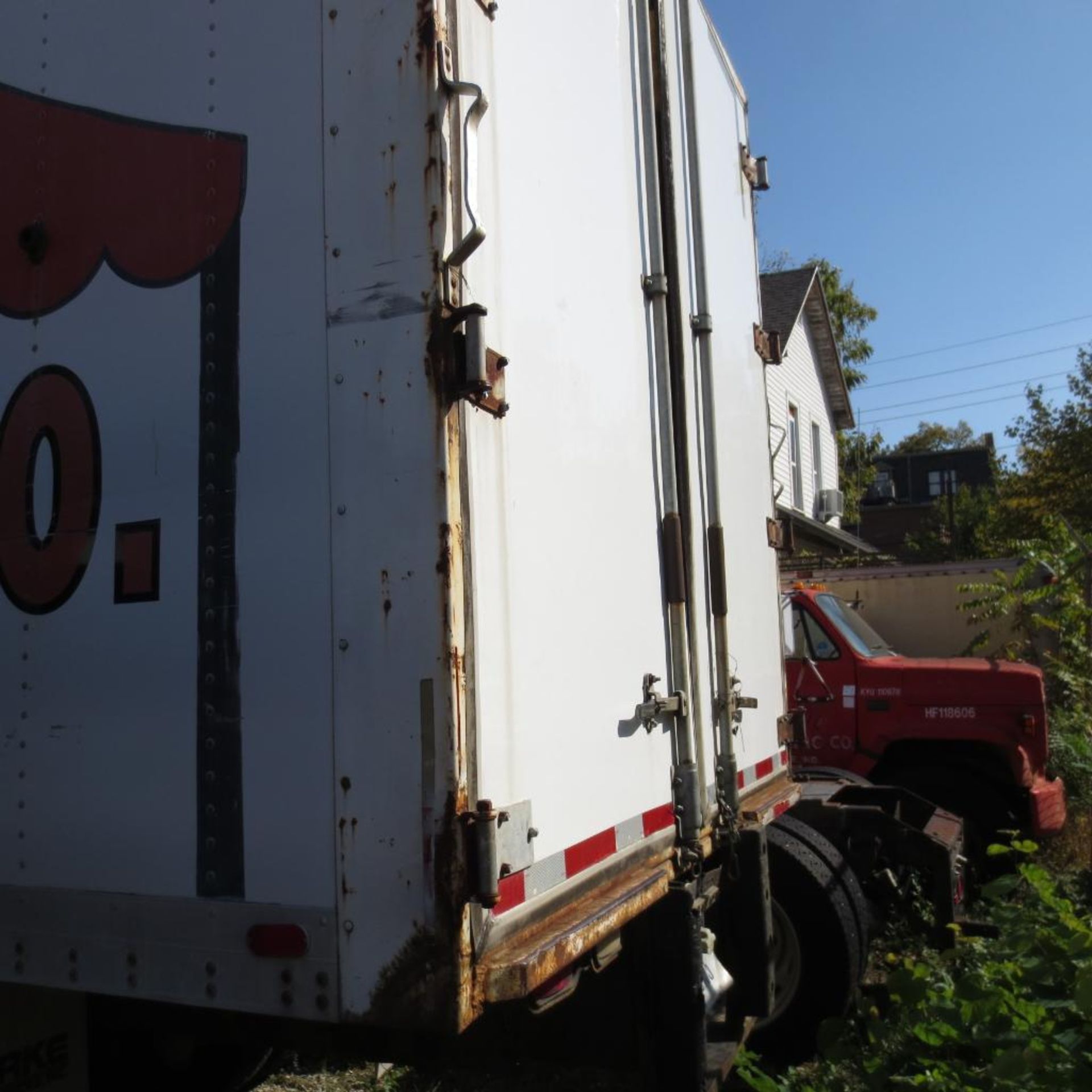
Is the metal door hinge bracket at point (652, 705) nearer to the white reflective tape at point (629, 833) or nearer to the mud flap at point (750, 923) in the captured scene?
the white reflective tape at point (629, 833)

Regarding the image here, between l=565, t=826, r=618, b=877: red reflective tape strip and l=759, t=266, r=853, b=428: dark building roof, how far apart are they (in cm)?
1970

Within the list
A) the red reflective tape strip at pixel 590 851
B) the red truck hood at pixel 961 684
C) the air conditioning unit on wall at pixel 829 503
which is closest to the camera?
the red reflective tape strip at pixel 590 851

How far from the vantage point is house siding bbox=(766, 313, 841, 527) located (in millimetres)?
22078

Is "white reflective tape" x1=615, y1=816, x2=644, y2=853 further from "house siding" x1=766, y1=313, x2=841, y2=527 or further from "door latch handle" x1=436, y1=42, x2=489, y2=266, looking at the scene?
"house siding" x1=766, y1=313, x2=841, y2=527

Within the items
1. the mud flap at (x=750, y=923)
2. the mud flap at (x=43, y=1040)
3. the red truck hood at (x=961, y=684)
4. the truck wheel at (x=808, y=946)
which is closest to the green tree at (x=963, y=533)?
the red truck hood at (x=961, y=684)

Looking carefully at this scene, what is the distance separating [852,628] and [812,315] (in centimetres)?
1836

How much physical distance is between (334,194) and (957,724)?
7.28 m

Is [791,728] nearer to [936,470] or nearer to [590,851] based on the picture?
[590,851]

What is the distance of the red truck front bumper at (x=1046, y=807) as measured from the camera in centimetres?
838

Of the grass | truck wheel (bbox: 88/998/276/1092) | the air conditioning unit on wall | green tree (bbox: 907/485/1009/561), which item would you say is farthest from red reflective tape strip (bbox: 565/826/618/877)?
green tree (bbox: 907/485/1009/561)

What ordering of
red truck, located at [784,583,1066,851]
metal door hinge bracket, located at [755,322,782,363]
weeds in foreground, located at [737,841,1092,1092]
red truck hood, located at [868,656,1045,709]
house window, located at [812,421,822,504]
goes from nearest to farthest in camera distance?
weeds in foreground, located at [737,841,1092,1092]
metal door hinge bracket, located at [755,322,782,363]
red truck, located at [784,583,1066,851]
red truck hood, located at [868,656,1045,709]
house window, located at [812,421,822,504]

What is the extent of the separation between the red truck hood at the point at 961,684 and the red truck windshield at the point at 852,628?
0.66 ft

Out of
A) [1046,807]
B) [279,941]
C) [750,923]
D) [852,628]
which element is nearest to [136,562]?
[279,941]

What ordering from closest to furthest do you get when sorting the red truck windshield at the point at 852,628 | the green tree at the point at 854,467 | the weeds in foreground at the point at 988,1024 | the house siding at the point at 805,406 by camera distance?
the weeds in foreground at the point at 988,1024 < the red truck windshield at the point at 852,628 < the house siding at the point at 805,406 < the green tree at the point at 854,467
